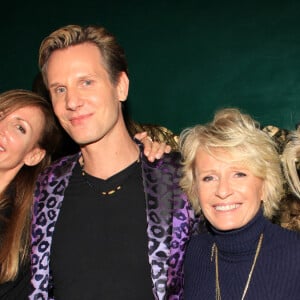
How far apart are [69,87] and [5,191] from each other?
0.82m

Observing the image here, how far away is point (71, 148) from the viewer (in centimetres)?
313

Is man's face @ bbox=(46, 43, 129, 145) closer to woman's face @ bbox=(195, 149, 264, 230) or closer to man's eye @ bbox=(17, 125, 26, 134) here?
man's eye @ bbox=(17, 125, 26, 134)

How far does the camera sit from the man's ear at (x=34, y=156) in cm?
238

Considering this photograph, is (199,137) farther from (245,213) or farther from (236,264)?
(236,264)

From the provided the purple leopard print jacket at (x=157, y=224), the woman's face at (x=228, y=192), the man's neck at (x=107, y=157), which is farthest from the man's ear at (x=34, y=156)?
the woman's face at (x=228, y=192)

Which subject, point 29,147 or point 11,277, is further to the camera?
point 29,147

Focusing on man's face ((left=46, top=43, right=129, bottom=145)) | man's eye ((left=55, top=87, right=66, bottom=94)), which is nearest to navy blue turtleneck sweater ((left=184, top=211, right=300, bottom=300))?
man's face ((left=46, top=43, right=129, bottom=145))

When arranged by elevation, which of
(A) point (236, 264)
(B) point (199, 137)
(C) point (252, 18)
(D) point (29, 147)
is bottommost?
(A) point (236, 264)

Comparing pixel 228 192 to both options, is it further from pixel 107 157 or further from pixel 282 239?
pixel 107 157

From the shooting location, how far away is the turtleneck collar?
1.77m

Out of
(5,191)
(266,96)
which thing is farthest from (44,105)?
(266,96)

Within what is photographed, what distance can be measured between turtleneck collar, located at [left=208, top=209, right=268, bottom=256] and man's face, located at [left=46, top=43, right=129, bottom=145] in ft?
2.48

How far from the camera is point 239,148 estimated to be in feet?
5.88

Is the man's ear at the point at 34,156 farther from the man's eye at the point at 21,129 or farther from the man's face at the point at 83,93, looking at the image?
the man's face at the point at 83,93
